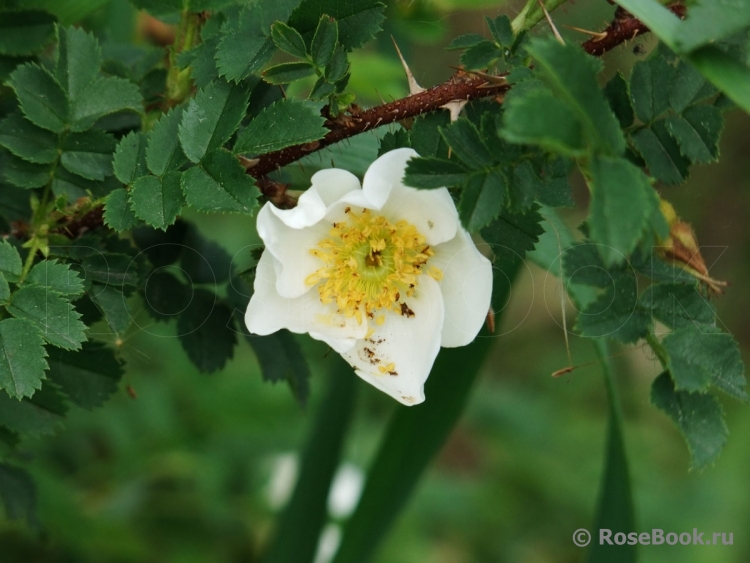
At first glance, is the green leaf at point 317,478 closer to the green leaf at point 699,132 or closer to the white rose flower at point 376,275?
the white rose flower at point 376,275

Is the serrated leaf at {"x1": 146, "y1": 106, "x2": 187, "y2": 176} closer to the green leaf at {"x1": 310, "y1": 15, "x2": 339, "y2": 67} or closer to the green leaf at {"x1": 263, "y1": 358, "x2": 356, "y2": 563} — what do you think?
the green leaf at {"x1": 310, "y1": 15, "x2": 339, "y2": 67}

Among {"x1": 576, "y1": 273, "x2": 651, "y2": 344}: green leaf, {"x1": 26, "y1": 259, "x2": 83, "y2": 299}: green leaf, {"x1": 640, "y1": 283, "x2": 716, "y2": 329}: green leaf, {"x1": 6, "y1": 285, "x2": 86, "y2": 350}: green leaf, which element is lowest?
{"x1": 6, "y1": 285, "x2": 86, "y2": 350}: green leaf

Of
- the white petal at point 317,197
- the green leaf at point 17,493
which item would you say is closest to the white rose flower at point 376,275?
the white petal at point 317,197

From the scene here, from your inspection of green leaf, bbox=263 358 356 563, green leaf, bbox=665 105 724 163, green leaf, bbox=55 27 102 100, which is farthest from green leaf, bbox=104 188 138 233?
green leaf, bbox=263 358 356 563

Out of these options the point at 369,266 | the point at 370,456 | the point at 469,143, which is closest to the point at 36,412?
the point at 369,266

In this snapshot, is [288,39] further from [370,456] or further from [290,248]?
[370,456]

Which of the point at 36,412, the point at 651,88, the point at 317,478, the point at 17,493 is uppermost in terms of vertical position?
the point at 651,88
